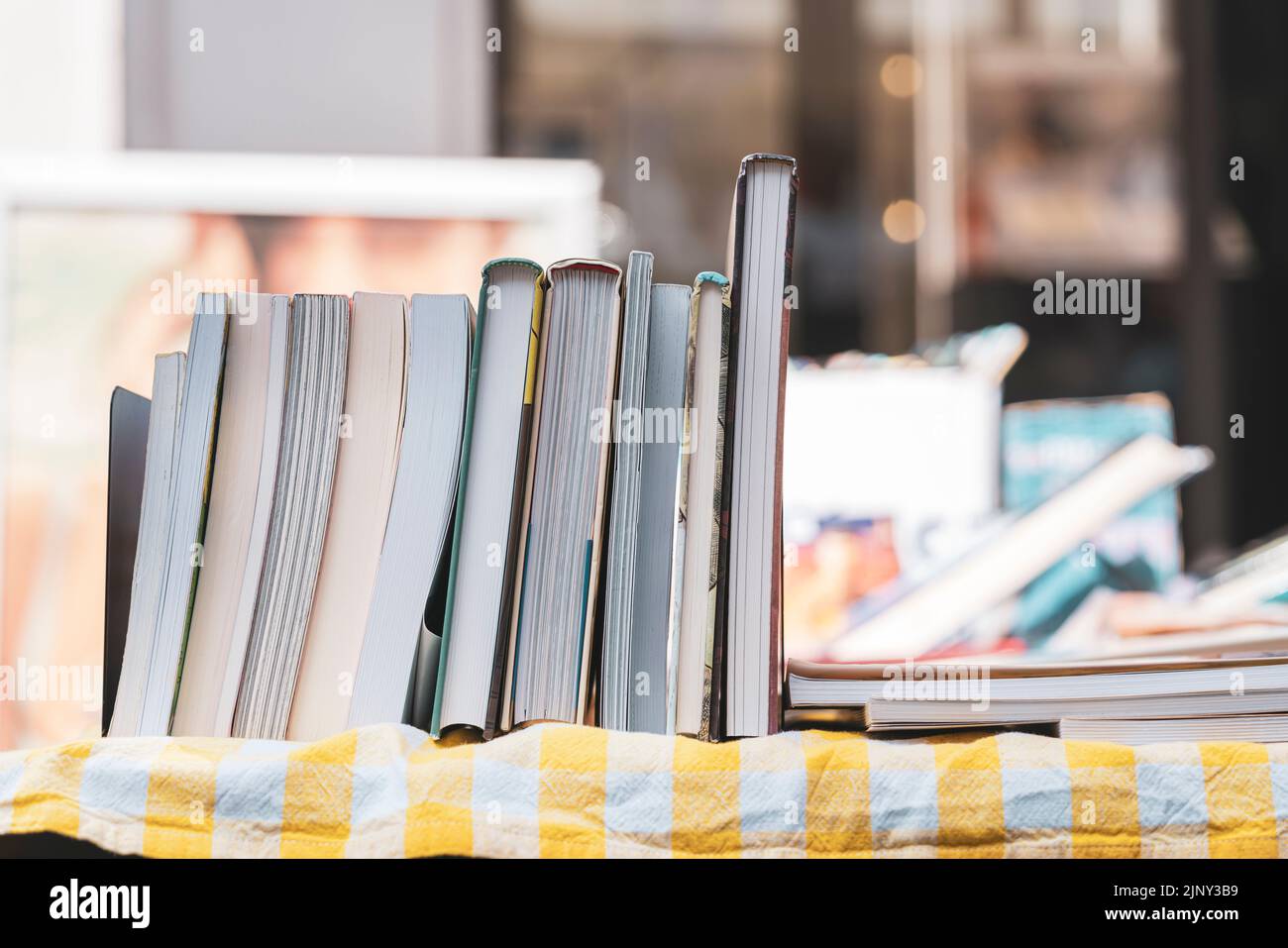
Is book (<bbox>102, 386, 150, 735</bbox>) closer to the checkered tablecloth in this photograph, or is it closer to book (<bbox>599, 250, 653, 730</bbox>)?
the checkered tablecloth

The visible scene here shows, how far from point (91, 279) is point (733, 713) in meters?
1.25

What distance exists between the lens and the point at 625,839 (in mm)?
509

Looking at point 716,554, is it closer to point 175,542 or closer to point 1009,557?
point 175,542

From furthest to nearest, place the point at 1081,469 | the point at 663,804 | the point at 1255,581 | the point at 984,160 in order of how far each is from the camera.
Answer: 1. the point at 984,160
2. the point at 1081,469
3. the point at 1255,581
4. the point at 663,804

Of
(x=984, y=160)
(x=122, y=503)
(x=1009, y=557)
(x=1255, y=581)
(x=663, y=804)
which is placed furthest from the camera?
(x=984, y=160)

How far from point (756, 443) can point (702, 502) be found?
4cm

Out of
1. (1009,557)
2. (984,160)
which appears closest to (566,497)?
(1009,557)

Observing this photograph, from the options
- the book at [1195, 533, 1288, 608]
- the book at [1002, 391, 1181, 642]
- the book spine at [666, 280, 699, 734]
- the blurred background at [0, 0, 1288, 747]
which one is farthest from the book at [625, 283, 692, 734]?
the blurred background at [0, 0, 1288, 747]

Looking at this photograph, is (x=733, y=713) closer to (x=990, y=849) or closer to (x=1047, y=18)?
(x=990, y=849)

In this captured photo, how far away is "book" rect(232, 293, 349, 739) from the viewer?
1.86 feet

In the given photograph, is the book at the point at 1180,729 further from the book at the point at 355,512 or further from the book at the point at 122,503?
the book at the point at 122,503

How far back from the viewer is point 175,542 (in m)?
0.57

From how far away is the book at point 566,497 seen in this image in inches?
21.7
